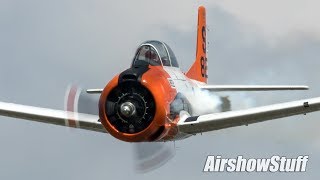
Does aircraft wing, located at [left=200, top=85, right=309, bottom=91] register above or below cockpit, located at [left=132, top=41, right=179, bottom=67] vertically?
below

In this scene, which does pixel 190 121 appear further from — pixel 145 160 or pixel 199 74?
pixel 199 74

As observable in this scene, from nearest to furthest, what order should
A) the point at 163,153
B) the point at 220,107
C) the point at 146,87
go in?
the point at 146,87, the point at 163,153, the point at 220,107

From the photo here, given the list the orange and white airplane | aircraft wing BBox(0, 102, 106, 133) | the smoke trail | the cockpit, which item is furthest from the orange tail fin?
aircraft wing BBox(0, 102, 106, 133)

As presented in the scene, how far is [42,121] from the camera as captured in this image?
96.7ft

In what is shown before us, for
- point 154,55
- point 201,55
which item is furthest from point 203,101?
point 201,55

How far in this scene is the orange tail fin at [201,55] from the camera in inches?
1415

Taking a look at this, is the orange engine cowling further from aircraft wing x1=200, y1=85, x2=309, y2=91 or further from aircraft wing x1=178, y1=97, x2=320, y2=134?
aircraft wing x1=200, y1=85, x2=309, y2=91

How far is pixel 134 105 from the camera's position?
25.1 meters

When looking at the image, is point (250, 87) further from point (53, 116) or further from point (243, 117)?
point (53, 116)

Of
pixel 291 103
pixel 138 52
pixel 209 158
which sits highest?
pixel 138 52

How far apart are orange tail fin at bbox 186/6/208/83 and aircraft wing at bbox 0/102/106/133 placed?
23.0 ft

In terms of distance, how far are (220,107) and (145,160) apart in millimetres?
5774

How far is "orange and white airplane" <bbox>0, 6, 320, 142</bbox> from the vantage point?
2516 centimetres

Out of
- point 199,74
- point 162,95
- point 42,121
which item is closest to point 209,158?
point 162,95
